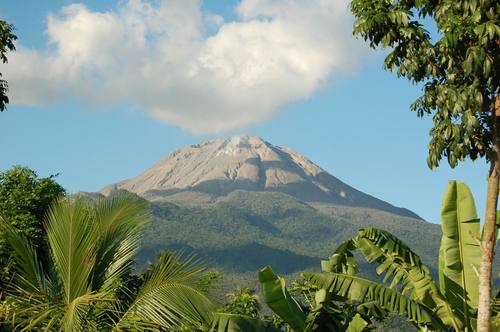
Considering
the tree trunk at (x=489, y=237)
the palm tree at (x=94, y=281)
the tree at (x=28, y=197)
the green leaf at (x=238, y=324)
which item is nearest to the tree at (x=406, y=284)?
the green leaf at (x=238, y=324)

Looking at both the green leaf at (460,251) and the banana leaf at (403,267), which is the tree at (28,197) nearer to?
the banana leaf at (403,267)

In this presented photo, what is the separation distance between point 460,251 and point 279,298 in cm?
288

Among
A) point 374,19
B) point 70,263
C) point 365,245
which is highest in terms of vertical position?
point 374,19

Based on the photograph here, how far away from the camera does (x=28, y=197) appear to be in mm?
15102

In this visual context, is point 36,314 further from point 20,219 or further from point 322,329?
point 20,219

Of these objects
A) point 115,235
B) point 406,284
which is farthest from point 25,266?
point 406,284

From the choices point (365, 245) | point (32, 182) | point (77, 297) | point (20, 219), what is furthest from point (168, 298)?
point (32, 182)

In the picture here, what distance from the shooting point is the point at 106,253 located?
5781 mm

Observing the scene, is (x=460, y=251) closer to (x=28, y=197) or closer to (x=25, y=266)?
(x=25, y=266)

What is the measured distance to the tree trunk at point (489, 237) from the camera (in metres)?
8.09

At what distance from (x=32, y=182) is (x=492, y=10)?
12.1m

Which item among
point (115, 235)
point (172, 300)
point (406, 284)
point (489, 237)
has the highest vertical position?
point (489, 237)

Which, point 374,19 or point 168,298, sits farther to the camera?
point 374,19

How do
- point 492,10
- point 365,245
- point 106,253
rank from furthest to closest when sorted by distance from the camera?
point 365,245
point 492,10
point 106,253
